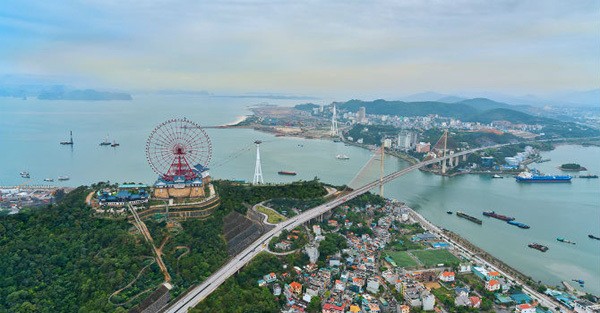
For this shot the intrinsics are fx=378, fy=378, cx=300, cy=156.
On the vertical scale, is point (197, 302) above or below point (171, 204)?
below

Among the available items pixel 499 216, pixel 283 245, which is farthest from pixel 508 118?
pixel 283 245

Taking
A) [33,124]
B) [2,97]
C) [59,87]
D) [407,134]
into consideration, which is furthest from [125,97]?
[407,134]

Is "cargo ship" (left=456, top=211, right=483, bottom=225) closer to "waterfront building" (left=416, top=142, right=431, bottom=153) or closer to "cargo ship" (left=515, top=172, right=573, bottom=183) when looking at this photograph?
"cargo ship" (left=515, top=172, right=573, bottom=183)

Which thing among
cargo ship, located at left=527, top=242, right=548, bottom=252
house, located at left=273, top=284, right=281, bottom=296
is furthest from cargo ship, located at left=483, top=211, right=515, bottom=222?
house, located at left=273, top=284, right=281, bottom=296

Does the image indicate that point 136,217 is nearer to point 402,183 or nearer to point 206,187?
point 206,187

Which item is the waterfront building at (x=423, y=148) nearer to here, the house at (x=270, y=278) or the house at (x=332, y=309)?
the house at (x=270, y=278)

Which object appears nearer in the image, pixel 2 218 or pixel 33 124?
pixel 2 218

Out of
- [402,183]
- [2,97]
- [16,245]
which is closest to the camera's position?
[16,245]

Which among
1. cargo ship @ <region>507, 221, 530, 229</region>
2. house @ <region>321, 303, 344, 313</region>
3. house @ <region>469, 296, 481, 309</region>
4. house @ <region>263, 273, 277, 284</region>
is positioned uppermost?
house @ <region>263, 273, 277, 284</region>
